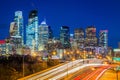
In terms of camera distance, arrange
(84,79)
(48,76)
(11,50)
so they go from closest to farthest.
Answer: (84,79) < (48,76) < (11,50)

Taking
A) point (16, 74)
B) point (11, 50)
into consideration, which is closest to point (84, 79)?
point (16, 74)

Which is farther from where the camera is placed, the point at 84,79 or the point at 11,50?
the point at 11,50

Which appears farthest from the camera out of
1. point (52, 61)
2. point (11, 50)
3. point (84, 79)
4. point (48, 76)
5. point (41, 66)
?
point (11, 50)

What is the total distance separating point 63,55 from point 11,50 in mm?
68564

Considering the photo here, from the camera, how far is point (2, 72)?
58.9 metres

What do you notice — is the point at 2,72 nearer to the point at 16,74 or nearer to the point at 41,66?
the point at 16,74

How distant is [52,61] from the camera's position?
294 ft

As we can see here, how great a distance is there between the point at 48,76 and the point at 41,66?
47.5 feet

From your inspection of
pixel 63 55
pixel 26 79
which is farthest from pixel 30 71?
pixel 63 55

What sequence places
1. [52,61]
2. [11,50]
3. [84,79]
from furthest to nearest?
[11,50]
[52,61]
[84,79]

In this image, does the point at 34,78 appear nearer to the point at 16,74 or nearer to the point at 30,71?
the point at 16,74

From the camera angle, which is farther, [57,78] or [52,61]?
[52,61]

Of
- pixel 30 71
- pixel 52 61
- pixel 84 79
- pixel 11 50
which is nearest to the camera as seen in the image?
pixel 84 79

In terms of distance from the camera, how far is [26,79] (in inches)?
2264
